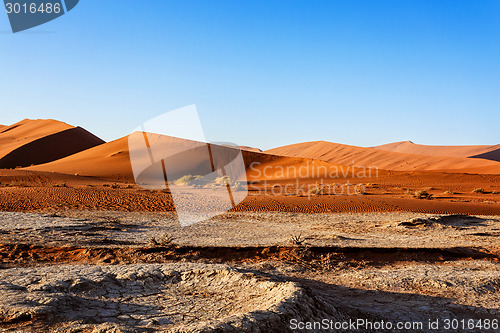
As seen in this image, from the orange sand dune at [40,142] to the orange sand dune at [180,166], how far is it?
1034 cm

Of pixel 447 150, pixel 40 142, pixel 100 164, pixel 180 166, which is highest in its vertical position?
pixel 40 142

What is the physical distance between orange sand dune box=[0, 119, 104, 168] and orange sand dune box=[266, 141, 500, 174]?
149 feet

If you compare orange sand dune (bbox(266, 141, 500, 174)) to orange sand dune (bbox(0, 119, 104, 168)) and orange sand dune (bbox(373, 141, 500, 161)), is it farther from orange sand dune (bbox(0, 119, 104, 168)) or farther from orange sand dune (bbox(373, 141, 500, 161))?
orange sand dune (bbox(0, 119, 104, 168))

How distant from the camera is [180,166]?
40.9 meters

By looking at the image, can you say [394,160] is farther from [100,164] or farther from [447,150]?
[447,150]

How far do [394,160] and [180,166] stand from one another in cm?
3876

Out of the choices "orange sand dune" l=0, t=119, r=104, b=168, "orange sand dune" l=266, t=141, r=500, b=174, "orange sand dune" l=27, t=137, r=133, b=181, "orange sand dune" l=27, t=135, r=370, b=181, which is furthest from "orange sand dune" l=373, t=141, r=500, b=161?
Answer: "orange sand dune" l=0, t=119, r=104, b=168

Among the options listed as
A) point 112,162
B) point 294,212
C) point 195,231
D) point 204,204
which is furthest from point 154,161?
point 195,231

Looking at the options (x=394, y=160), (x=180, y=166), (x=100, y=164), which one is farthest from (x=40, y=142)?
(x=394, y=160)

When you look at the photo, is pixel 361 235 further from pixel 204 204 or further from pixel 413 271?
pixel 204 204

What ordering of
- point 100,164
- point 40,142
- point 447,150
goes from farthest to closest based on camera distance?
1. point 447,150
2. point 40,142
3. point 100,164

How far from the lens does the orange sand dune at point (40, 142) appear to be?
52.6 m

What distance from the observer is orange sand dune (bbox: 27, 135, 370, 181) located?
38.7 meters

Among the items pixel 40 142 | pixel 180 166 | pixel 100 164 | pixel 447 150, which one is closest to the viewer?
pixel 180 166
